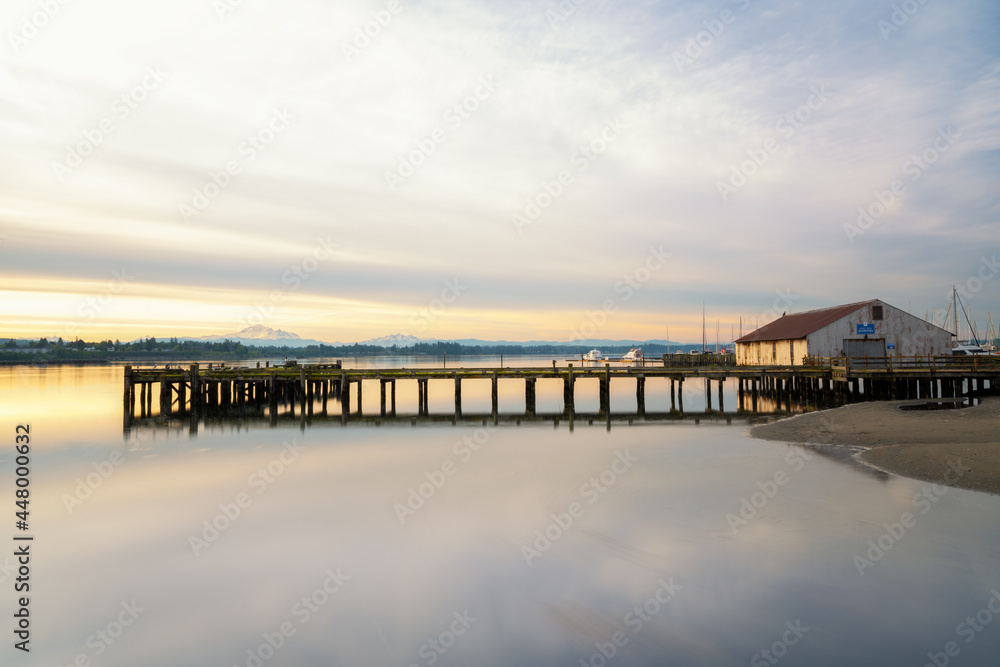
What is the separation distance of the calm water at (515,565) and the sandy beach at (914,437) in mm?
1425

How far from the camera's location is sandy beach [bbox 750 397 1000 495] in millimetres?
17812

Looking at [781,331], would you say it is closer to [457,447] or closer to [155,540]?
[457,447]

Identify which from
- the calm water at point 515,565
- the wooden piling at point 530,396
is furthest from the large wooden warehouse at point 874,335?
the calm water at point 515,565

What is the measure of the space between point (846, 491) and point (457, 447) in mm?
16860

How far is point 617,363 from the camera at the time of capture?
120 metres

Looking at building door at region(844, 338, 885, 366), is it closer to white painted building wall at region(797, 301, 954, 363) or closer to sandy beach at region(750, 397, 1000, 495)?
white painted building wall at region(797, 301, 954, 363)

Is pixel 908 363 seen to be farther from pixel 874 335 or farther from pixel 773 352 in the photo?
pixel 773 352

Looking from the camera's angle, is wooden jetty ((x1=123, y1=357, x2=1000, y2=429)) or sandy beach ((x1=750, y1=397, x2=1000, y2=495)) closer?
sandy beach ((x1=750, y1=397, x2=1000, y2=495))

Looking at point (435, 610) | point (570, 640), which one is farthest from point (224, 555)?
point (570, 640)

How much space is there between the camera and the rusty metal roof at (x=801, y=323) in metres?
45.8

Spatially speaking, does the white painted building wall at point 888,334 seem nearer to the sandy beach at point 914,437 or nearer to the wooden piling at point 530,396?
the sandy beach at point 914,437

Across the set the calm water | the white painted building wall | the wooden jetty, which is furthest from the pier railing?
the calm water

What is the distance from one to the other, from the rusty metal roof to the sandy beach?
12.7m

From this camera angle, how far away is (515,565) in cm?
1334
